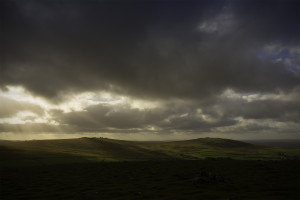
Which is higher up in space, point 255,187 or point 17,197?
point 255,187

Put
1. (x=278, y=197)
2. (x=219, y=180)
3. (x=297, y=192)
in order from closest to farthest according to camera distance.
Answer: (x=278, y=197) < (x=297, y=192) < (x=219, y=180)

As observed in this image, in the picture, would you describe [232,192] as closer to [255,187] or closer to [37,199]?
[255,187]

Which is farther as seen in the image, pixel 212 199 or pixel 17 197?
pixel 17 197

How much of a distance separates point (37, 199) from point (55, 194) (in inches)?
66.3

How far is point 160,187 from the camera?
18297 mm

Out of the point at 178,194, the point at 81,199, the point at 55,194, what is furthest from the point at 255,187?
the point at 55,194

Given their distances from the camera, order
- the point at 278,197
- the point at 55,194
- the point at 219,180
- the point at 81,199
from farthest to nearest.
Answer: the point at 219,180
the point at 55,194
the point at 81,199
the point at 278,197

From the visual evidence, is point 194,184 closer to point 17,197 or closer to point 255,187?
point 255,187

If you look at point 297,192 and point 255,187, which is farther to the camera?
point 255,187

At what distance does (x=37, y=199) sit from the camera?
15.9m

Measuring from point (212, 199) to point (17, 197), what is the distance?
16635 millimetres

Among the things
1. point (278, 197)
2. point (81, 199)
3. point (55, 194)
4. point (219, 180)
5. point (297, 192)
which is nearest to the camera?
point (278, 197)

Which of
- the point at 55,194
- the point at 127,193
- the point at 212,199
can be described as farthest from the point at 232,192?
the point at 55,194

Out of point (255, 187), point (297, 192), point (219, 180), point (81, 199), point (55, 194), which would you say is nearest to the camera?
point (297, 192)
